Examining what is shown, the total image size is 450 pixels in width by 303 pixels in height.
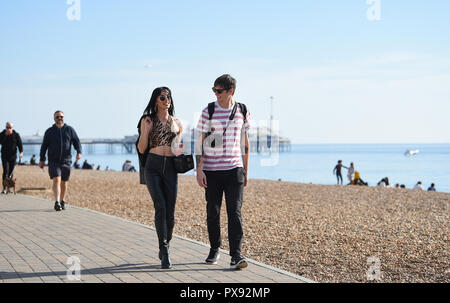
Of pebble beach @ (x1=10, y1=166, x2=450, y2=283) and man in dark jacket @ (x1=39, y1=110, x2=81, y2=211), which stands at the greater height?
man in dark jacket @ (x1=39, y1=110, x2=81, y2=211)

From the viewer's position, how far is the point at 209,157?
561 centimetres

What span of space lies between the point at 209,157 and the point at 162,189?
0.61m

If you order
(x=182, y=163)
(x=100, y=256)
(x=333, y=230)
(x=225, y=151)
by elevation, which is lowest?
(x=333, y=230)

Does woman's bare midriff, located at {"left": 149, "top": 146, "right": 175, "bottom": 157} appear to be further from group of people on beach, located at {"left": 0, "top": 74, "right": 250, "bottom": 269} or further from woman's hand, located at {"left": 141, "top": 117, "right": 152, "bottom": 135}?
woman's hand, located at {"left": 141, "top": 117, "right": 152, "bottom": 135}

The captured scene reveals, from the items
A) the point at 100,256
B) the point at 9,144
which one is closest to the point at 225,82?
the point at 100,256

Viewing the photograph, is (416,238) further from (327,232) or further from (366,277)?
(366,277)

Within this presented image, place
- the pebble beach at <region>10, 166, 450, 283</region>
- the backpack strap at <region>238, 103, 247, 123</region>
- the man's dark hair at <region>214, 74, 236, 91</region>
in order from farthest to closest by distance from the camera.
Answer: the pebble beach at <region>10, 166, 450, 283</region>, the backpack strap at <region>238, 103, 247, 123</region>, the man's dark hair at <region>214, 74, 236, 91</region>

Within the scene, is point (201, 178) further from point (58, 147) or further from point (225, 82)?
point (58, 147)

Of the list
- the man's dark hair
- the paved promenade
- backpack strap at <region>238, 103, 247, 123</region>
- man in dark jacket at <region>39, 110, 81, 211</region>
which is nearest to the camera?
the paved promenade

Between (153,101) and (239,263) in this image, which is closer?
(239,263)

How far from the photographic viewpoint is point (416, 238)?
8570 mm

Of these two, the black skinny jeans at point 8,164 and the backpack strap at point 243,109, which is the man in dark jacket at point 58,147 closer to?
the black skinny jeans at point 8,164

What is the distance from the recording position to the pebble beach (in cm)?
643

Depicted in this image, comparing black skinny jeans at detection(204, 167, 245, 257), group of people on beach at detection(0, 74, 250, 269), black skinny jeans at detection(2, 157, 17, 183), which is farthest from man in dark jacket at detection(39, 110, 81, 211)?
black skinny jeans at detection(204, 167, 245, 257)
